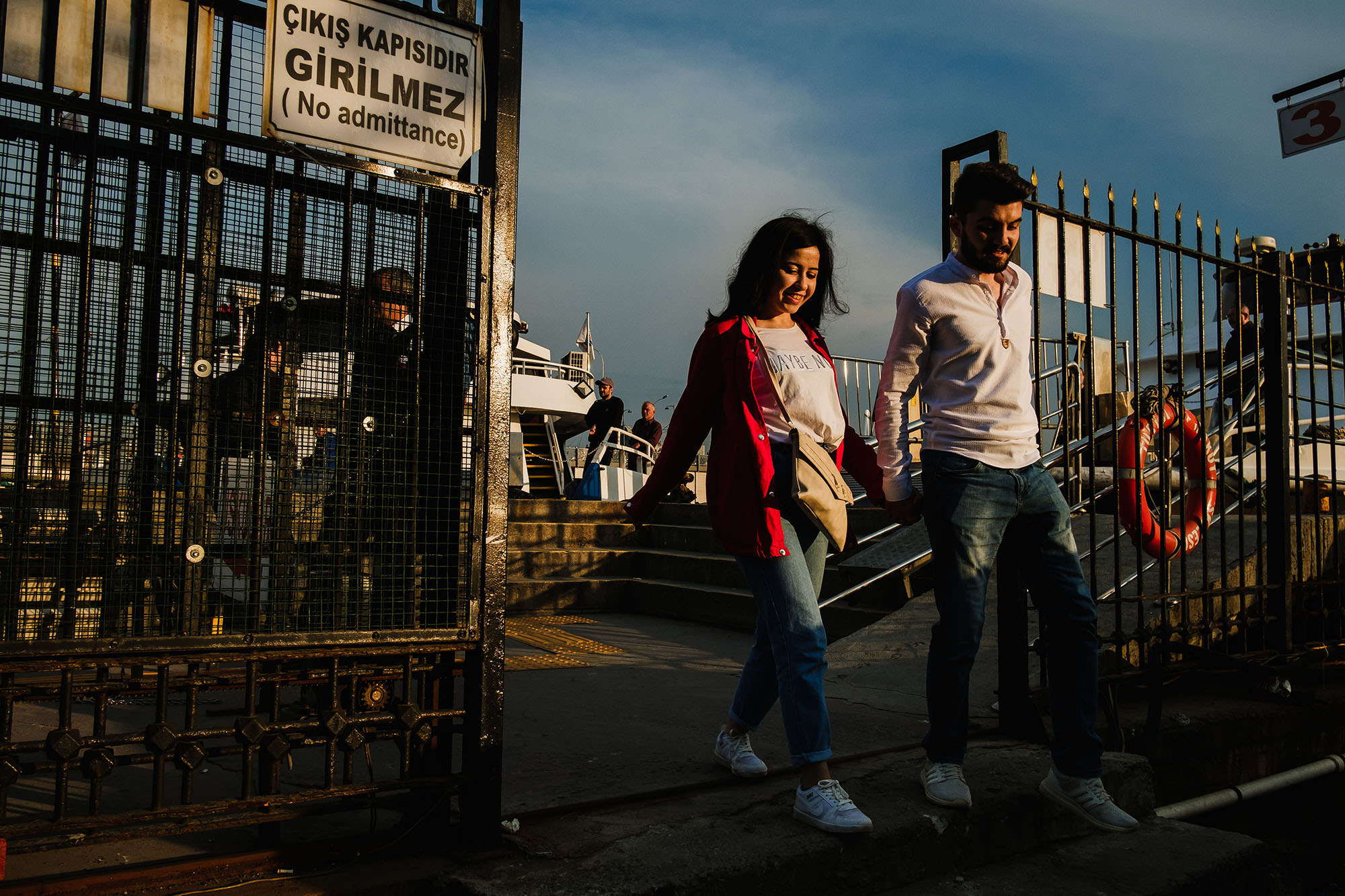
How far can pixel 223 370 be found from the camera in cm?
230

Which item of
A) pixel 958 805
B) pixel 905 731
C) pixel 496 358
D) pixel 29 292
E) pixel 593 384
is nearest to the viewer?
pixel 29 292

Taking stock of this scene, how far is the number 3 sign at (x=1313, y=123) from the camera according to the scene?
26.9ft

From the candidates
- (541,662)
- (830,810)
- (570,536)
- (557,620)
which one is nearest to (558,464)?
(570,536)

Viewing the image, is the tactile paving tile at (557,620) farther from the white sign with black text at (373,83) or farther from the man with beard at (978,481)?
the white sign with black text at (373,83)

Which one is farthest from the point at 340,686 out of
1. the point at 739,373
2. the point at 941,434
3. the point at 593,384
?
the point at 593,384

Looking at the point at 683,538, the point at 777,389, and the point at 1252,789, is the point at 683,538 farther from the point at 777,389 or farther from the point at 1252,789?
the point at 777,389

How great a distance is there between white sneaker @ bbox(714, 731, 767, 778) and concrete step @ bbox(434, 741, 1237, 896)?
1.6 inches

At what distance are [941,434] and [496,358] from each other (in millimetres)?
1428

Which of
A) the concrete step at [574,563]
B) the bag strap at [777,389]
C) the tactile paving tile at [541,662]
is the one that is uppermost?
the bag strap at [777,389]

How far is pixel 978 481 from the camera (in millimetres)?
2838

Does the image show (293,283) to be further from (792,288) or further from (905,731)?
(905,731)

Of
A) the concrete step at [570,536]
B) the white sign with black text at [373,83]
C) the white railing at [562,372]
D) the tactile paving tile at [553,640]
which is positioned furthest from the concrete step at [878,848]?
the white railing at [562,372]

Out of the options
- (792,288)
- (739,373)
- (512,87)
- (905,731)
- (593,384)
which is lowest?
(905,731)

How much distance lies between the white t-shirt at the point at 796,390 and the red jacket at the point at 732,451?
43 millimetres
